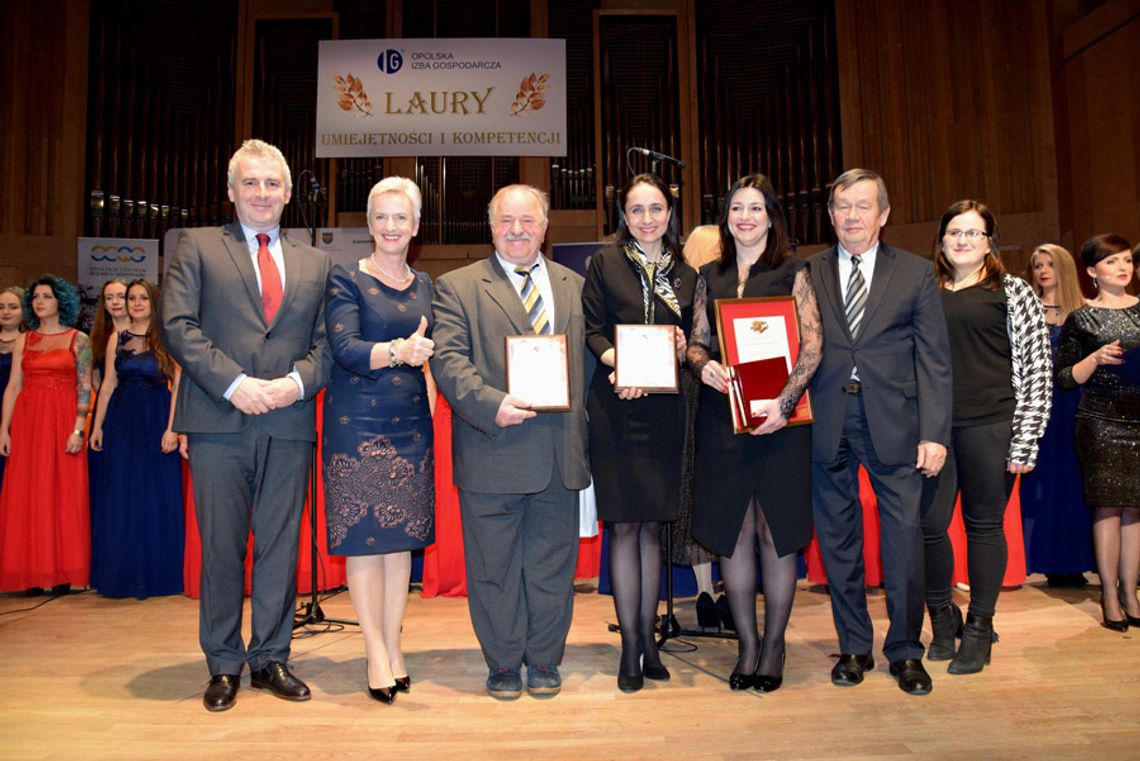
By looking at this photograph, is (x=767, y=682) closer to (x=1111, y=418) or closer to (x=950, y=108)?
(x=1111, y=418)

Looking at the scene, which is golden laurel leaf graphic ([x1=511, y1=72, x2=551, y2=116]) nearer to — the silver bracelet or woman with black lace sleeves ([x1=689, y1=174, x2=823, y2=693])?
woman with black lace sleeves ([x1=689, y1=174, x2=823, y2=693])

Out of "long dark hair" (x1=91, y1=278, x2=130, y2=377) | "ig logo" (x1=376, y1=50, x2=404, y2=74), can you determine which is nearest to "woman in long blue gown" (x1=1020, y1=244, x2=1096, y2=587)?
"long dark hair" (x1=91, y1=278, x2=130, y2=377)

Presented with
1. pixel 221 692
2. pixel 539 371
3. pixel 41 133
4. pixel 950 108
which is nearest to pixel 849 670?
pixel 539 371

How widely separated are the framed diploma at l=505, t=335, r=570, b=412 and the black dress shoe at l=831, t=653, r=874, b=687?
4.35 ft

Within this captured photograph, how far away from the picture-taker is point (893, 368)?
8.71 ft

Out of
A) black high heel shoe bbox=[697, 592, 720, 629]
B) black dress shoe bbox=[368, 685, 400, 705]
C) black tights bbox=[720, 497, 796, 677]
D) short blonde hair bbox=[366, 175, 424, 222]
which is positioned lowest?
black dress shoe bbox=[368, 685, 400, 705]

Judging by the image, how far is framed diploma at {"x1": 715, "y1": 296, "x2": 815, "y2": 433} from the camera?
2535 millimetres

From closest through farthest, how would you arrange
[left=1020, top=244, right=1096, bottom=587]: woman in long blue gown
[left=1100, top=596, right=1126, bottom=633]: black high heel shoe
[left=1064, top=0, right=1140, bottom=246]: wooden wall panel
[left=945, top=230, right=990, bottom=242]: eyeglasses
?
[left=945, top=230, right=990, bottom=242]: eyeglasses < [left=1100, top=596, right=1126, bottom=633]: black high heel shoe < [left=1020, top=244, right=1096, bottom=587]: woman in long blue gown < [left=1064, top=0, right=1140, bottom=246]: wooden wall panel

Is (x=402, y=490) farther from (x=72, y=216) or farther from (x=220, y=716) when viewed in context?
(x=72, y=216)

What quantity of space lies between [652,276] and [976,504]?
1467mm

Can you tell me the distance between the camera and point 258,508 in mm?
2707

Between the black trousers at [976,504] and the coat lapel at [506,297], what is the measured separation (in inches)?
61.6

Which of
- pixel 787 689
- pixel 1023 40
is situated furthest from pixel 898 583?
pixel 1023 40

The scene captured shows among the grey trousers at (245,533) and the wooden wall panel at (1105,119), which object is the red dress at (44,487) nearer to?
the grey trousers at (245,533)
